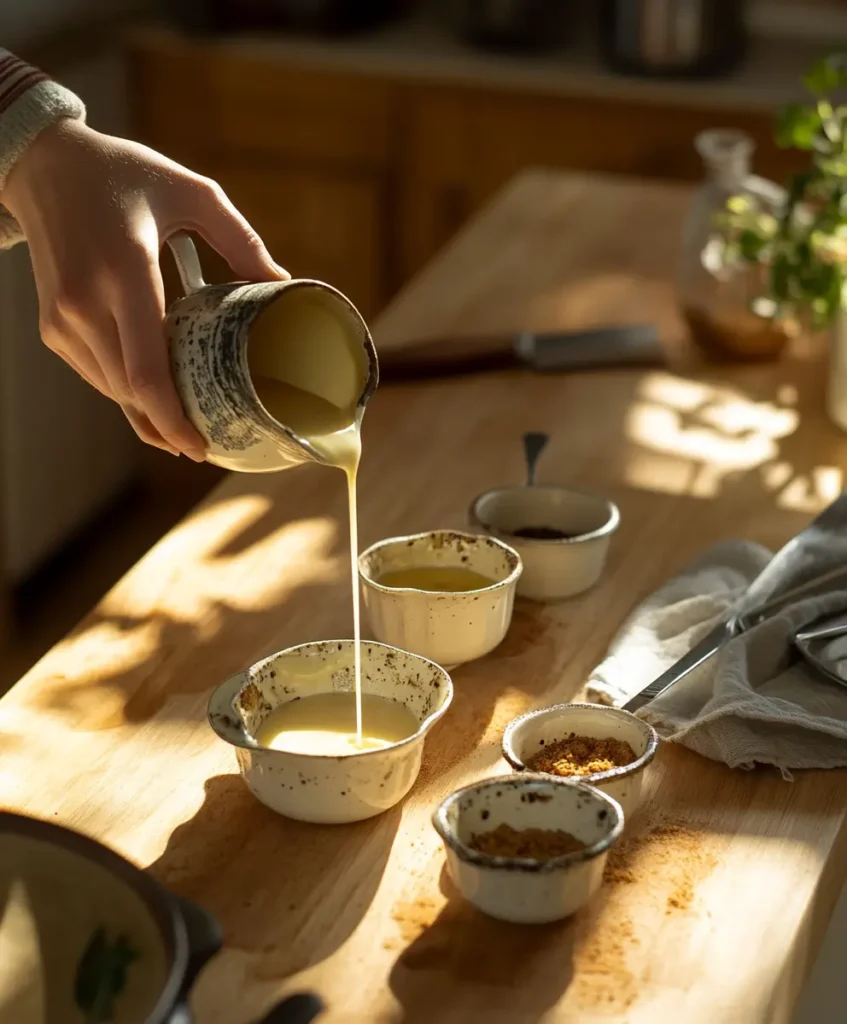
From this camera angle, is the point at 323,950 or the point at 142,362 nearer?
the point at 323,950

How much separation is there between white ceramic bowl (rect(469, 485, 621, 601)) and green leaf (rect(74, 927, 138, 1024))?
633 millimetres

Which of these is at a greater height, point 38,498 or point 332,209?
point 332,209

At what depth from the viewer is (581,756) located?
3.84ft

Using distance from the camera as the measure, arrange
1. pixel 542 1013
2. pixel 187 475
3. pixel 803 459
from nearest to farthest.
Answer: pixel 542 1013
pixel 803 459
pixel 187 475

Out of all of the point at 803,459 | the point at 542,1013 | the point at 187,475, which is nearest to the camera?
the point at 542,1013

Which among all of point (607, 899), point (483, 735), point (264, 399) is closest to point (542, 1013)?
point (607, 899)

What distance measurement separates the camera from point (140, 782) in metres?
1.19

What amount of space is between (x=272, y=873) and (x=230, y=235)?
51cm

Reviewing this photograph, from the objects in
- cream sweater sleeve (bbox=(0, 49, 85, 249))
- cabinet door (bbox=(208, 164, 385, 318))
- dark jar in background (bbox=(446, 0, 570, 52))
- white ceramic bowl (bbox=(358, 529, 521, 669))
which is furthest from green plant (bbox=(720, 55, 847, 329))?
cabinet door (bbox=(208, 164, 385, 318))

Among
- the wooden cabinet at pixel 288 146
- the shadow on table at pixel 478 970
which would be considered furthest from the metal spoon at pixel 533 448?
the wooden cabinet at pixel 288 146

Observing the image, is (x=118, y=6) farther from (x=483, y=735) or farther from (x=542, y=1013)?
(x=542, y=1013)

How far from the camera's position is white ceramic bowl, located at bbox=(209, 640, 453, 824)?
1.11m

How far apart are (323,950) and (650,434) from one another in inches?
36.9

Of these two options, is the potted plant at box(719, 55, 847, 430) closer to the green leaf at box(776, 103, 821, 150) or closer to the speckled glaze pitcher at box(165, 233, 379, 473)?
the green leaf at box(776, 103, 821, 150)
